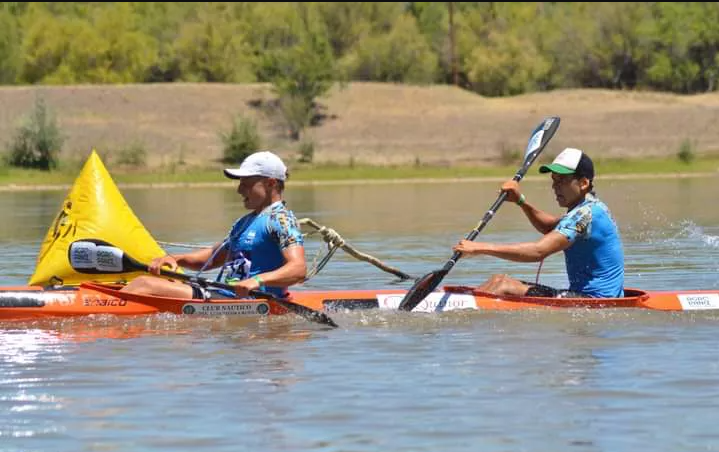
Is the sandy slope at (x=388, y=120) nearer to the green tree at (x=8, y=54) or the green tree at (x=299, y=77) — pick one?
the green tree at (x=299, y=77)

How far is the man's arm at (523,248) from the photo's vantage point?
11.1 m

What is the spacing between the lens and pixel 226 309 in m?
11.5

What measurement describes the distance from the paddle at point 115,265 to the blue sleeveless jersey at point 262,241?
0.19 metres

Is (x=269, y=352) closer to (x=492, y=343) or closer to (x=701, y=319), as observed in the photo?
(x=492, y=343)

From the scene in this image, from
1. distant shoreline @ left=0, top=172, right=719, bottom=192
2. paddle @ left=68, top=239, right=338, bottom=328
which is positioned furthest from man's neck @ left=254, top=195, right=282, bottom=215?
distant shoreline @ left=0, top=172, right=719, bottom=192

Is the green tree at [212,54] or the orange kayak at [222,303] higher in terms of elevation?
the green tree at [212,54]

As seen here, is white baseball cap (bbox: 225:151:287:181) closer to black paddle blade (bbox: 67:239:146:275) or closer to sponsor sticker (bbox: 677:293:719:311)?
black paddle blade (bbox: 67:239:146:275)

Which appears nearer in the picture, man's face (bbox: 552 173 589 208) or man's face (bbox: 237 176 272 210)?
man's face (bbox: 237 176 272 210)

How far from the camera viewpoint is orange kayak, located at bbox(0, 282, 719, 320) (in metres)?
11.5

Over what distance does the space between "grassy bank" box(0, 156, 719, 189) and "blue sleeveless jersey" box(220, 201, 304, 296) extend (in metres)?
33.7

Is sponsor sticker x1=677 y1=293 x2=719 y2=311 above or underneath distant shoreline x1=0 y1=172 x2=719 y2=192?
above

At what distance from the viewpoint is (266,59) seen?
62688 millimetres

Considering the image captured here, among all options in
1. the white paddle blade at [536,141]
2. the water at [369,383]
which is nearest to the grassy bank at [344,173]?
the white paddle blade at [536,141]

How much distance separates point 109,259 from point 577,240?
3.61m
